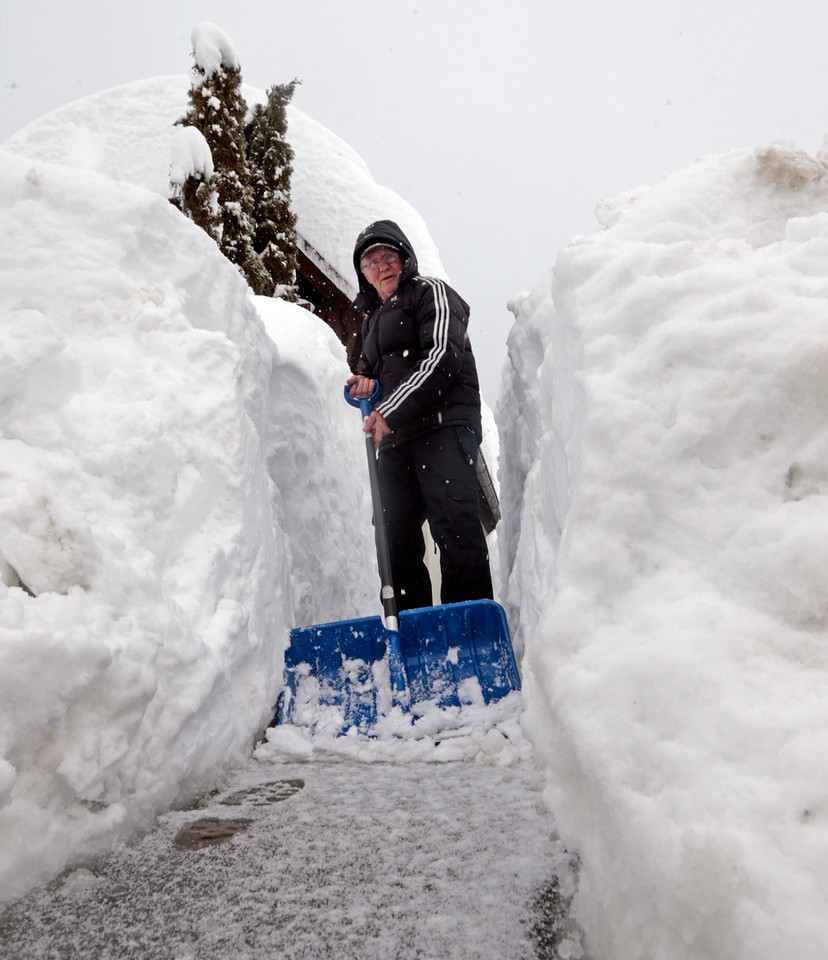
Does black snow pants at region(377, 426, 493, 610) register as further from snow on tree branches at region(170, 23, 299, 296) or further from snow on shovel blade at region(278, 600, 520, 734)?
snow on tree branches at region(170, 23, 299, 296)

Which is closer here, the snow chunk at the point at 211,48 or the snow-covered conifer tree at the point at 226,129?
the snow-covered conifer tree at the point at 226,129

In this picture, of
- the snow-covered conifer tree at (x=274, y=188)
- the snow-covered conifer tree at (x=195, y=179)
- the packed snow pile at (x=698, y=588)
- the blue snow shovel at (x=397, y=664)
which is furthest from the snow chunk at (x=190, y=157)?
the packed snow pile at (x=698, y=588)

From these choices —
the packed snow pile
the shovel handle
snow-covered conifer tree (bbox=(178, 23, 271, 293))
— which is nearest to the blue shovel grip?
the shovel handle

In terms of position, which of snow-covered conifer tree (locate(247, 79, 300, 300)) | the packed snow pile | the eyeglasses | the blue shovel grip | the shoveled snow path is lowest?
the shoveled snow path

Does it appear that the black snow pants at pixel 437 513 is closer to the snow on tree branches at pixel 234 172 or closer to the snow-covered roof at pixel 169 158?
the snow on tree branches at pixel 234 172

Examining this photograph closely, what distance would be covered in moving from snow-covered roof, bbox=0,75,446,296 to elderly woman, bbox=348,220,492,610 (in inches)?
296

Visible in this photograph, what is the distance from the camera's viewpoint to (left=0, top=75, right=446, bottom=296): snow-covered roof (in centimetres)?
1136

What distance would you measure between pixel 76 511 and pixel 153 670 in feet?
1.42

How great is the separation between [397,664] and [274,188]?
31.9 ft

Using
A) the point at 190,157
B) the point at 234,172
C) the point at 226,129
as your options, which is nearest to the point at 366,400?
the point at 190,157

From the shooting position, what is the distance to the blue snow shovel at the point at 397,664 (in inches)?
96.9

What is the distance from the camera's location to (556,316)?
→ 227cm

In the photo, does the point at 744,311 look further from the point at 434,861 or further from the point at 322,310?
the point at 322,310

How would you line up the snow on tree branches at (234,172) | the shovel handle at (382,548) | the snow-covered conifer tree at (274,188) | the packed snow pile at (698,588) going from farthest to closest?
the snow-covered conifer tree at (274,188) < the snow on tree branches at (234,172) < the shovel handle at (382,548) < the packed snow pile at (698,588)
